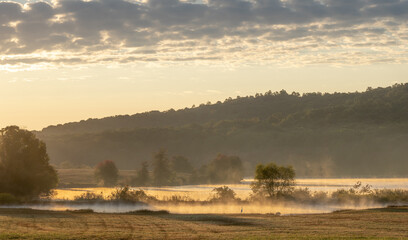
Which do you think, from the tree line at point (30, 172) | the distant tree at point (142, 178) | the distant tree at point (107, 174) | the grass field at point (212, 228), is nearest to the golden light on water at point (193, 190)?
the tree line at point (30, 172)

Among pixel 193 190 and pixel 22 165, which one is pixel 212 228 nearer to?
pixel 22 165

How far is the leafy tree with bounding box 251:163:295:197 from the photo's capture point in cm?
9144

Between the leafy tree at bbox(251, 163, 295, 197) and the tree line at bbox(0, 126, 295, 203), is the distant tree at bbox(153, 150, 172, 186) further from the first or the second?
the leafy tree at bbox(251, 163, 295, 197)

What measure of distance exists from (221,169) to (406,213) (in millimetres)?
109266

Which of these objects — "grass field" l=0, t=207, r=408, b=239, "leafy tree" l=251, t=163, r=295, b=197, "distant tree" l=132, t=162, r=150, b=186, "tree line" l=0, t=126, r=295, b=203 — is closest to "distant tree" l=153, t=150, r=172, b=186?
"distant tree" l=132, t=162, r=150, b=186

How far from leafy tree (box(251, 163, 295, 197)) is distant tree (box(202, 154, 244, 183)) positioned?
84.3 m

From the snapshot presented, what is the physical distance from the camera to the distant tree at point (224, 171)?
178250mm

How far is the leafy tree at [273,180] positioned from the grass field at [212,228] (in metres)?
19.8

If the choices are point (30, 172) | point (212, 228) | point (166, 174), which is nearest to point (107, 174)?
point (166, 174)

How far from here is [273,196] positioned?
90.8 metres

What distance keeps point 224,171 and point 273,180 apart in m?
88.7

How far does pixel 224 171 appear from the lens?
18050 cm

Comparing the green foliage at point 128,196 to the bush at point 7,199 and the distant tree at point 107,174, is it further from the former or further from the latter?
the distant tree at point 107,174

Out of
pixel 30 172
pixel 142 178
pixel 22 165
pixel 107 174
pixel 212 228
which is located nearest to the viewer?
pixel 212 228
